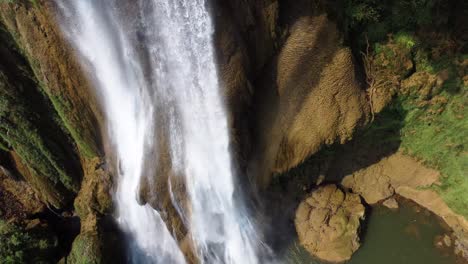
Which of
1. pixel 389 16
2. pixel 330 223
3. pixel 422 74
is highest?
pixel 389 16

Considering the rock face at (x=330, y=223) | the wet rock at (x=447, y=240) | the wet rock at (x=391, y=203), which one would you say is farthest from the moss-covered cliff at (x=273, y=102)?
the wet rock at (x=391, y=203)

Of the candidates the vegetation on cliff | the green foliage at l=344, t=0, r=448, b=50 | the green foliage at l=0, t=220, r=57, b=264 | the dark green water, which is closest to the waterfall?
the green foliage at l=0, t=220, r=57, b=264

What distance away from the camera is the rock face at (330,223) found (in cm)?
970

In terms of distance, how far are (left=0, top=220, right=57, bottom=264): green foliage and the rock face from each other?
291 inches

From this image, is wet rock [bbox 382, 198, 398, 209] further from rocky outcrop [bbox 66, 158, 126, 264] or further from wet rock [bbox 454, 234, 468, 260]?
rocky outcrop [bbox 66, 158, 126, 264]

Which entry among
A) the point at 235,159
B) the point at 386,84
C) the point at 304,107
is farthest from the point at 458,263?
the point at 235,159

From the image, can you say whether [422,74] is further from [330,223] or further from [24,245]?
[24,245]

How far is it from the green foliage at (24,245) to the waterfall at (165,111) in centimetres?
211

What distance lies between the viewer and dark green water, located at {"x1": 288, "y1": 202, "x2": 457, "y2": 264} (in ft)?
31.6

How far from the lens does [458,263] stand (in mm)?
9328

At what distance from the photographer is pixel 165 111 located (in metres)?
8.02

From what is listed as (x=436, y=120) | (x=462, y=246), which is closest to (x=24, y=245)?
(x=436, y=120)

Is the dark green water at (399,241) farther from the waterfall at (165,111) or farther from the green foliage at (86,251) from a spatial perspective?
the green foliage at (86,251)

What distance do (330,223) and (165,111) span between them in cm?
593
